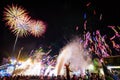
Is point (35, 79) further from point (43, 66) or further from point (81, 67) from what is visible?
point (43, 66)

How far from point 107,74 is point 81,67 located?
57.6 metres

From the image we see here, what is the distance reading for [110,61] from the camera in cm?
3706

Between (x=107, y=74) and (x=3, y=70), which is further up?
(x=3, y=70)

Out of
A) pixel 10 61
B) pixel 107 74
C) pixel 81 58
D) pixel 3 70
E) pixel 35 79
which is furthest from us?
pixel 10 61

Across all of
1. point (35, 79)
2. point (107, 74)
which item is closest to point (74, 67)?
point (35, 79)

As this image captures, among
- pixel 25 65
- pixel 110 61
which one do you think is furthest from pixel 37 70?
pixel 110 61

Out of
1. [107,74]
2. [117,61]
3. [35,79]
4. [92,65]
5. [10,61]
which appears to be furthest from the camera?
[10,61]

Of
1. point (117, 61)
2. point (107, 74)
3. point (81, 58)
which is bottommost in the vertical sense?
point (107, 74)

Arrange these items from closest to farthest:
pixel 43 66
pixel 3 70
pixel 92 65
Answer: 1. pixel 92 65
2. pixel 3 70
3. pixel 43 66

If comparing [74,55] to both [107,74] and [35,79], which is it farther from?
[107,74]

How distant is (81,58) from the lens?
62156 mm

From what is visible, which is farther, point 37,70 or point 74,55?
point 37,70

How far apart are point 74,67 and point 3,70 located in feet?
91.2

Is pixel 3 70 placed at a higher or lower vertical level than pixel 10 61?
lower
